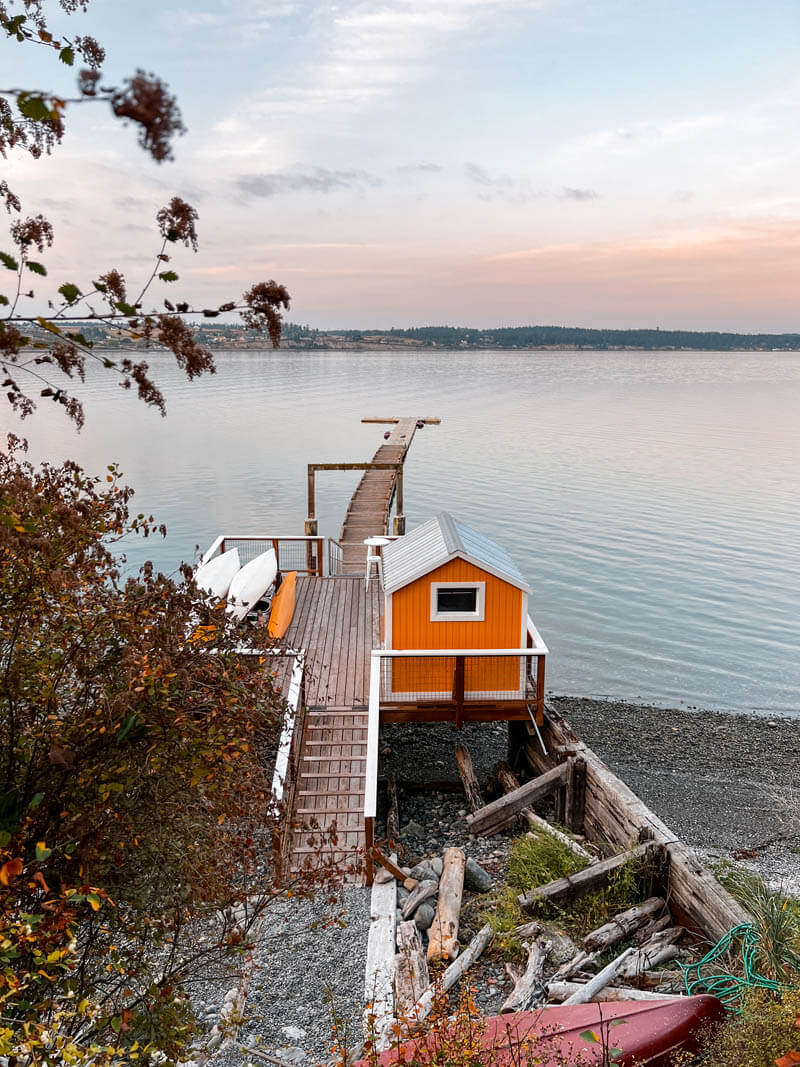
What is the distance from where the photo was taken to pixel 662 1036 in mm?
5363

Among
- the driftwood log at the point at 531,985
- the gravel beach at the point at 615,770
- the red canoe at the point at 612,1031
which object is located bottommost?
the gravel beach at the point at 615,770

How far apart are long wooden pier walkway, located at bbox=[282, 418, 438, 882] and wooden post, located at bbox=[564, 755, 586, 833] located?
9.94 ft

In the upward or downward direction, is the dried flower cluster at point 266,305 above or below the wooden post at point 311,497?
above

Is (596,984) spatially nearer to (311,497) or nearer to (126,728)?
(126,728)

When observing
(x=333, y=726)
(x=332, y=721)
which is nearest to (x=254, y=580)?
(x=332, y=721)

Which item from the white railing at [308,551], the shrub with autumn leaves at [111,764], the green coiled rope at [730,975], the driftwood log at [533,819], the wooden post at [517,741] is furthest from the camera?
the white railing at [308,551]

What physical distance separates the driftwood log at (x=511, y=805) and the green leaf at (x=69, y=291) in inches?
400

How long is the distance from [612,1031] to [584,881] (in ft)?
10.7

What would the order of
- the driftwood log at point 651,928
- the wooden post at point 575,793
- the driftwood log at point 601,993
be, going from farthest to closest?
the wooden post at point 575,793
the driftwood log at point 651,928
the driftwood log at point 601,993

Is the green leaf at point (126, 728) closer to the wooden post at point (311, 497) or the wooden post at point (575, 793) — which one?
the wooden post at point (575, 793)

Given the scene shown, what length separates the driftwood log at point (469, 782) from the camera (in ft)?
40.3

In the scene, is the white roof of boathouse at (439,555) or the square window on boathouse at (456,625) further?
the square window on boathouse at (456,625)

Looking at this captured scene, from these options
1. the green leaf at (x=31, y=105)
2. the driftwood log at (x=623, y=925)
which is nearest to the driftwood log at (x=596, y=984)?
the driftwood log at (x=623, y=925)

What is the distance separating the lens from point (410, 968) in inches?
283
